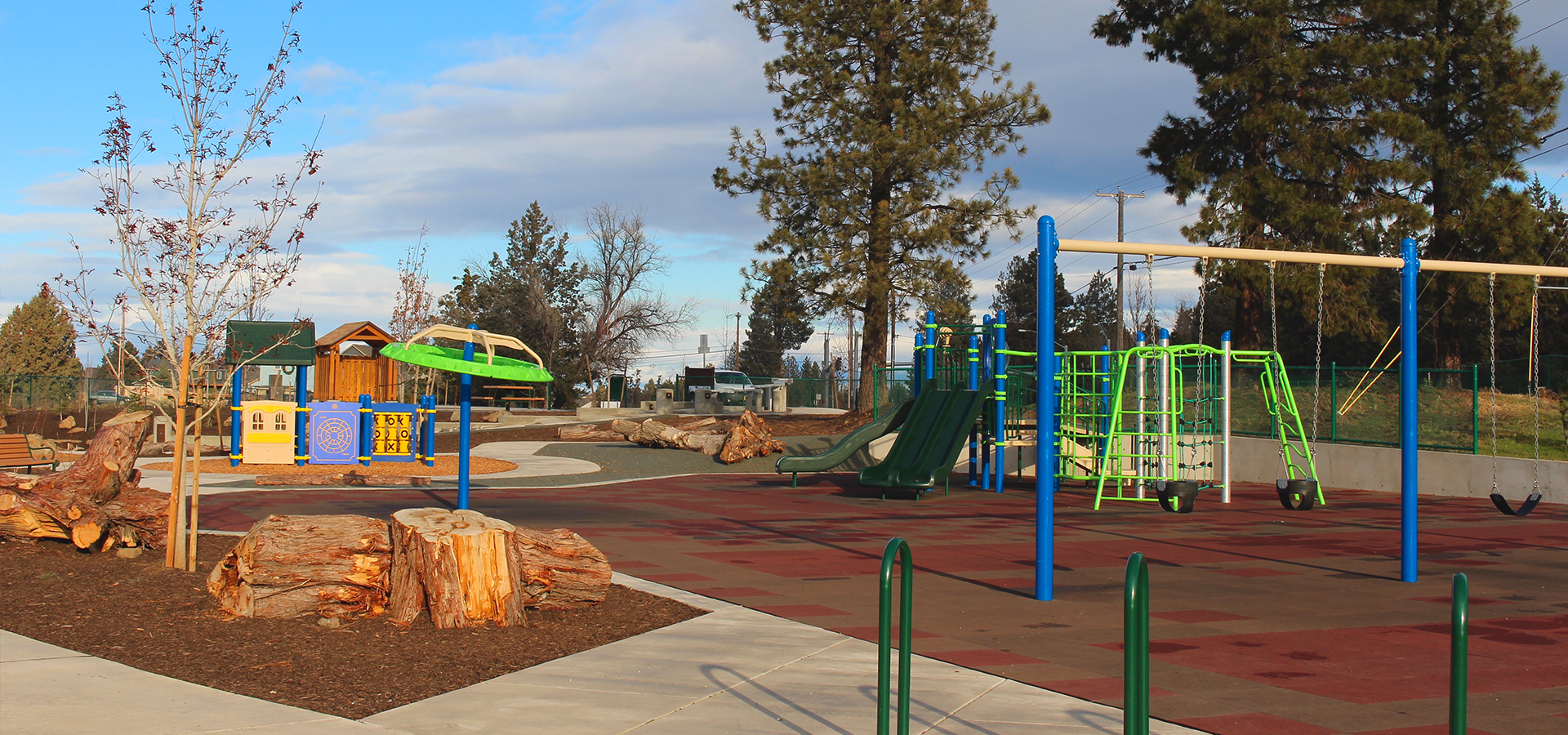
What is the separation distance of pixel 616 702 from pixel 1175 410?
44.1 ft

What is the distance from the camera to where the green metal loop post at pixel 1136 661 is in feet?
12.4

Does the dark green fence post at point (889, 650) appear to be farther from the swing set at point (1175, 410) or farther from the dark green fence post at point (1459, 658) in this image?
the swing set at point (1175, 410)

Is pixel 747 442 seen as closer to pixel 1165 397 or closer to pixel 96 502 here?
pixel 1165 397

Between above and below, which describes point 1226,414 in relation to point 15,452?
above

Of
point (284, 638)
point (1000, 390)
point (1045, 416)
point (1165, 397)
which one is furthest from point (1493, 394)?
point (284, 638)

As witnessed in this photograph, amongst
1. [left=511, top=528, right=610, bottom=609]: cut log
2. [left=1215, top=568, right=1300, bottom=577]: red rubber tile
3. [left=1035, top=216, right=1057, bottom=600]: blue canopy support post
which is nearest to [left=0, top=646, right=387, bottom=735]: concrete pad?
[left=511, top=528, right=610, bottom=609]: cut log

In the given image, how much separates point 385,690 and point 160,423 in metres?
27.1

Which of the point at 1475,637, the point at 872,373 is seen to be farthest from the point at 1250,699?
the point at 872,373

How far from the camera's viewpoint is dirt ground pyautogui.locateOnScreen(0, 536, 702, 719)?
551 centimetres

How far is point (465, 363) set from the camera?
1055 cm

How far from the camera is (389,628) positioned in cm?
678

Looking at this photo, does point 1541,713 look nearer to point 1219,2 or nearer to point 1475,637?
point 1475,637

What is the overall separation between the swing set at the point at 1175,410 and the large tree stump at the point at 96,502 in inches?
299

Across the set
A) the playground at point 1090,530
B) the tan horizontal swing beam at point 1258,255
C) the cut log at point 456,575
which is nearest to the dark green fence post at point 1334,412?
the playground at point 1090,530
